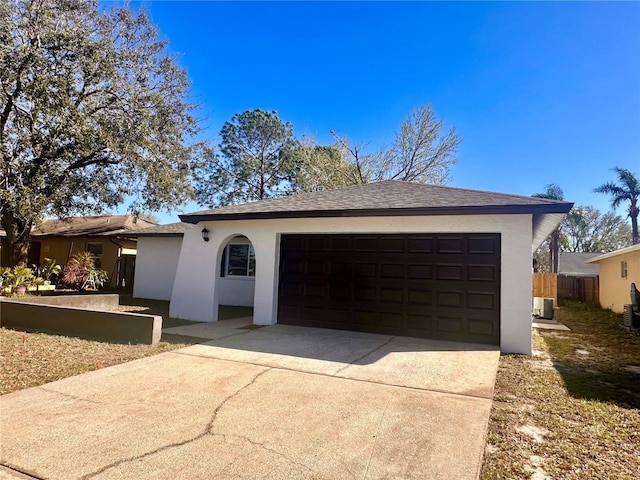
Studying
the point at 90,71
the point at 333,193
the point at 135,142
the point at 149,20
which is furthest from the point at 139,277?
the point at 149,20

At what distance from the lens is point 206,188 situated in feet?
91.9

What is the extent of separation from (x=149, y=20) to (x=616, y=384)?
2024cm

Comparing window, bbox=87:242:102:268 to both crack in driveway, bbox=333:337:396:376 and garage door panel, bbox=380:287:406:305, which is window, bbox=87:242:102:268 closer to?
garage door panel, bbox=380:287:406:305

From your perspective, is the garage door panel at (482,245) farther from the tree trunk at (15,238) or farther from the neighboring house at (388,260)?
the tree trunk at (15,238)

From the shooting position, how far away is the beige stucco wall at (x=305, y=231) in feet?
22.7

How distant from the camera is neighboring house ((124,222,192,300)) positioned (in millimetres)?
14688

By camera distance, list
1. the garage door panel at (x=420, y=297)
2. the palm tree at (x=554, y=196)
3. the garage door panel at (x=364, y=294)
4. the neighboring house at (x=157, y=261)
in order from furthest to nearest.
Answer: the palm tree at (x=554, y=196), the neighboring house at (x=157, y=261), the garage door panel at (x=364, y=294), the garage door panel at (x=420, y=297)

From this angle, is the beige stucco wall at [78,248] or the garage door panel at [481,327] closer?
the garage door panel at [481,327]

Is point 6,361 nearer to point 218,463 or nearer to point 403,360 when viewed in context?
point 218,463

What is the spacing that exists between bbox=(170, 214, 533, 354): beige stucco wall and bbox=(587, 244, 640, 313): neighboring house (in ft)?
27.1

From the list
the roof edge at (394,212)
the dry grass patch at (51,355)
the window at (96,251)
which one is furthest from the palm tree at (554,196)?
the window at (96,251)

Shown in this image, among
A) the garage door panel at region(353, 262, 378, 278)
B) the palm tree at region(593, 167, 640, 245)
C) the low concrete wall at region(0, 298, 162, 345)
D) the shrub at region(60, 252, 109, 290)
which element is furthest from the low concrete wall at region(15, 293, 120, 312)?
the palm tree at region(593, 167, 640, 245)

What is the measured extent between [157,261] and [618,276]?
18.7 metres

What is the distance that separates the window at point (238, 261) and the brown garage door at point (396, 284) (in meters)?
4.10
